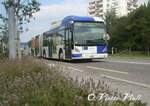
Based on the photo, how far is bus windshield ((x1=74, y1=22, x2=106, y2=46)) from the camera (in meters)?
31.7

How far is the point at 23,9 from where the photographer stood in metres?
21.4

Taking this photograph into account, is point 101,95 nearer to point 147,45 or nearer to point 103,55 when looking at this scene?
point 103,55

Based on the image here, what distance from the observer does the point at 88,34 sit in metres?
31.8

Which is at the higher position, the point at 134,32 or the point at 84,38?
the point at 134,32

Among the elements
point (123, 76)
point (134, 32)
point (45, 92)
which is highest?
point (134, 32)

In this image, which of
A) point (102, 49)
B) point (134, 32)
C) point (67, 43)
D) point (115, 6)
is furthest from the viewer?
point (115, 6)

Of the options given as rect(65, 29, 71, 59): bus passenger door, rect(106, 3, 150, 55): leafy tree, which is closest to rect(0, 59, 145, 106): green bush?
rect(65, 29, 71, 59): bus passenger door

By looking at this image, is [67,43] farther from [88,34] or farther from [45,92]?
[45,92]

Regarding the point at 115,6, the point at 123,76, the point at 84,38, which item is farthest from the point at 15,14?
the point at 115,6

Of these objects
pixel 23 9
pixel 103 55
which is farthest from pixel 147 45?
pixel 23 9

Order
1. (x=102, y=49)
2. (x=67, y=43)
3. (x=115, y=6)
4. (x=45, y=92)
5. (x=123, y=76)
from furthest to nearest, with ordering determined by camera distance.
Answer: (x=115, y=6) → (x=67, y=43) → (x=102, y=49) → (x=123, y=76) → (x=45, y=92)

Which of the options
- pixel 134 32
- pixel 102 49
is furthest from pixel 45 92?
pixel 134 32

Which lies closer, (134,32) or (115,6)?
(134,32)

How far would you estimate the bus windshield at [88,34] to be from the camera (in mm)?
31719
